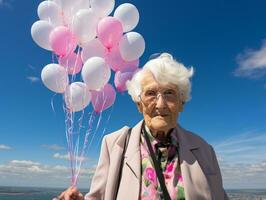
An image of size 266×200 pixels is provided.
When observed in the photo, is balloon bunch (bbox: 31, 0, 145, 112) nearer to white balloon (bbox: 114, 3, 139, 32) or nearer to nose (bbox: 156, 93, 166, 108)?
white balloon (bbox: 114, 3, 139, 32)

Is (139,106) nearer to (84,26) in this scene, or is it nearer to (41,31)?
(84,26)

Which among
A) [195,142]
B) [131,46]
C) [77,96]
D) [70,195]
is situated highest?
[131,46]

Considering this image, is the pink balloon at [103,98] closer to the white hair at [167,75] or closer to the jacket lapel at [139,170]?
the white hair at [167,75]

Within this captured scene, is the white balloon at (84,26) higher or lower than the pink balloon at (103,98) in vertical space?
higher

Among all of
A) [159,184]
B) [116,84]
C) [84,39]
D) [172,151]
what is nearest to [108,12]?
[84,39]

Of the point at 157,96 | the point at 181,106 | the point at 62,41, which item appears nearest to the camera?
the point at 157,96

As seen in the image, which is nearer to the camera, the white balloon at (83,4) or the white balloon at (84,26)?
the white balloon at (84,26)

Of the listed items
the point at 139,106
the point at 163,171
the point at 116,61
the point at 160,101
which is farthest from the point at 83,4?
the point at 163,171

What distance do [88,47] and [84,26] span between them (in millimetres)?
272

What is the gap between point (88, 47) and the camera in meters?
3.95

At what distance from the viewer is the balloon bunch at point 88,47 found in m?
3.76

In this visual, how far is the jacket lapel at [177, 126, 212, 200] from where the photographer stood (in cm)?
245

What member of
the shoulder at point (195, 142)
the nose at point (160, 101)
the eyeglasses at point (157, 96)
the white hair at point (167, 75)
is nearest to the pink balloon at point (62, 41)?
the white hair at point (167, 75)

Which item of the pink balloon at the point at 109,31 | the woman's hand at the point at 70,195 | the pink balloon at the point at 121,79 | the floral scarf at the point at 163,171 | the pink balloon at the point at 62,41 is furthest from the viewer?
the pink balloon at the point at 62,41
